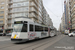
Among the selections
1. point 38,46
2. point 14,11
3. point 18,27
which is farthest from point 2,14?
point 38,46

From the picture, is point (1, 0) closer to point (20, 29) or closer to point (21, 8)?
point (21, 8)

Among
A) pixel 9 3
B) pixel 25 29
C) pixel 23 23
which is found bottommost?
pixel 25 29

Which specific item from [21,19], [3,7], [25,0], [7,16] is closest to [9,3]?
[3,7]

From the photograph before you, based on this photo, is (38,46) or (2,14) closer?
(38,46)

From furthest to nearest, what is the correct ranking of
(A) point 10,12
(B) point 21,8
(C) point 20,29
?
(A) point 10,12 → (B) point 21,8 → (C) point 20,29

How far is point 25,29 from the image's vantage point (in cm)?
1063

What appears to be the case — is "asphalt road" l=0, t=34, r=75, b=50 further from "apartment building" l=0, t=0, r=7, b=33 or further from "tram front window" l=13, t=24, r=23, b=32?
"apartment building" l=0, t=0, r=7, b=33

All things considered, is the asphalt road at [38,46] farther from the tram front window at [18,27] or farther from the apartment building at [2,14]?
the apartment building at [2,14]

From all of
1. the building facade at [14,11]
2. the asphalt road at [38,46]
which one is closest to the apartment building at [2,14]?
the building facade at [14,11]

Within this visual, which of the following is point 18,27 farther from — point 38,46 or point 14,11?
point 14,11

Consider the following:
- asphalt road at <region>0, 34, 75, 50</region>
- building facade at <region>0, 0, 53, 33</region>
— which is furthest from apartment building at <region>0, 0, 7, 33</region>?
asphalt road at <region>0, 34, 75, 50</region>

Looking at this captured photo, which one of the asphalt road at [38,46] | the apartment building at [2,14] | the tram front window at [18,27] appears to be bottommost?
the asphalt road at [38,46]

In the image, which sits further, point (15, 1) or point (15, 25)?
point (15, 1)

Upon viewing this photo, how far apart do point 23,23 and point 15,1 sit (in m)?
39.1
